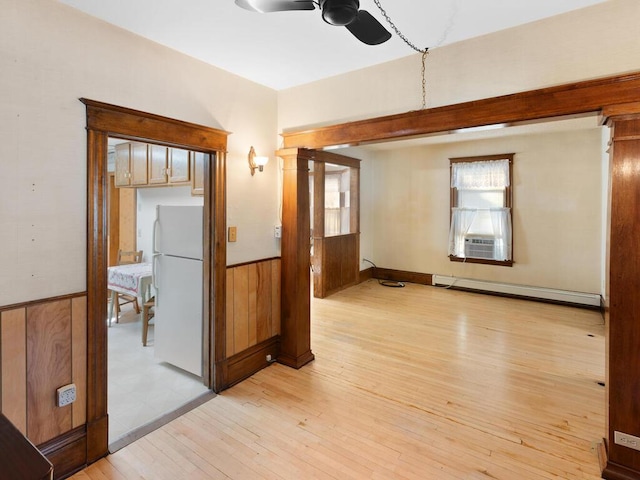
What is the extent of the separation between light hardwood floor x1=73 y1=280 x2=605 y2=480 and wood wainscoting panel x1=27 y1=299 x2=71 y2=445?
0.36m

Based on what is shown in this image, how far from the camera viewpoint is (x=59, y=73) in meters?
1.89

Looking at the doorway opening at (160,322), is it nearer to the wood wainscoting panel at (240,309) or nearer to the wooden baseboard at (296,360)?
the wood wainscoting panel at (240,309)

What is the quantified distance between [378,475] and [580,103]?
247cm

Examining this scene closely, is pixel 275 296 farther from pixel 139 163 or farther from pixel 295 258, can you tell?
pixel 139 163

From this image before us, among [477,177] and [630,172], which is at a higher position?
[477,177]

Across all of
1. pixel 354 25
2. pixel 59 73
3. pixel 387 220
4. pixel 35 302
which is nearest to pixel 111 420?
pixel 35 302

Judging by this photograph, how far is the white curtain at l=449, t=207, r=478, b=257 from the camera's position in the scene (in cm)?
607

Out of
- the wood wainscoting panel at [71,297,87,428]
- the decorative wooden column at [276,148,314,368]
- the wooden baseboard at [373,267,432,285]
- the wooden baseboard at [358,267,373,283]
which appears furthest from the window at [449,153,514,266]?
the wood wainscoting panel at [71,297,87,428]

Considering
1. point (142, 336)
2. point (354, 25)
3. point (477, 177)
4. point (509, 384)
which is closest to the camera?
point (354, 25)

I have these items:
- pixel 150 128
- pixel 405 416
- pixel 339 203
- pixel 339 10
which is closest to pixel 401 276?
pixel 339 203

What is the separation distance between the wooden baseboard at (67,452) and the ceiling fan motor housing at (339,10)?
263cm

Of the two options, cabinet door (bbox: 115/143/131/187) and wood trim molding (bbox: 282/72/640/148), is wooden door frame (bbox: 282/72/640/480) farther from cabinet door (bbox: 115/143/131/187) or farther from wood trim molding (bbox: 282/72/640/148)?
cabinet door (bbox: 115/143/131/187)

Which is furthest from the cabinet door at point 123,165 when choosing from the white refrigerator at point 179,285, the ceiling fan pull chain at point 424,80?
the ceiling fan pull chain at point 424,80

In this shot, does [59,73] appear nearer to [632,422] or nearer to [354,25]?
[354,25]
